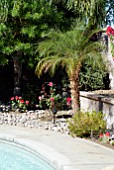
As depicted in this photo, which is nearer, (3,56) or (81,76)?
(3,56)

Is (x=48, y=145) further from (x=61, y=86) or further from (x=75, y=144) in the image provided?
(x=61, y=86)

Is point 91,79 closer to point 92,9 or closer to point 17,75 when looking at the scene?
point 17,75

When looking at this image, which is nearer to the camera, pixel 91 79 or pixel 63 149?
pixel 63 149

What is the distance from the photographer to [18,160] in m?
8.46

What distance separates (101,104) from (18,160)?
3627mm

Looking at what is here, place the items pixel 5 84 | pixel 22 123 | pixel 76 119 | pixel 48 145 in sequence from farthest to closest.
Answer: pixel 5 84 < pixel 22 123 < pixel 76 119 < pixel 48 145

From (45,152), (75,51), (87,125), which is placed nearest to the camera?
(45,152)

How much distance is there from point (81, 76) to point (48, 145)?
8.09 m

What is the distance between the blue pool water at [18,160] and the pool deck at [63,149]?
17 cm

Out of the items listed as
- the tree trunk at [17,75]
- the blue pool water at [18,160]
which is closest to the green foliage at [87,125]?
the blue pool water at [18,160]

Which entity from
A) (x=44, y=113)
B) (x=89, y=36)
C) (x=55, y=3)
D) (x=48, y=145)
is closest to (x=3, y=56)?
(x=44, y=113)

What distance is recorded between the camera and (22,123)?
12.0m

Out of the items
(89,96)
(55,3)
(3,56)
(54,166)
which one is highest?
(55,3)

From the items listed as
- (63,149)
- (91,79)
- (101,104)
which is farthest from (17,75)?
(63,149)
